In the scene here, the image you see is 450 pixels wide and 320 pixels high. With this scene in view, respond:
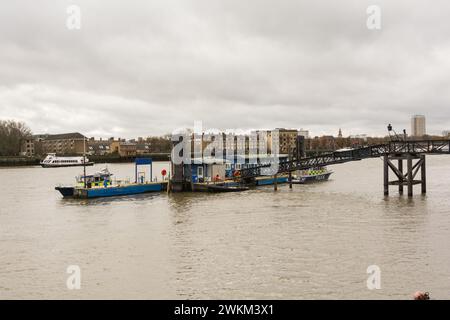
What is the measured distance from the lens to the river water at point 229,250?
18.7 metres

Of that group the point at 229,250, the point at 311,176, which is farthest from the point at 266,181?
the point at 229,250

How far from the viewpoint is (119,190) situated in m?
55.6

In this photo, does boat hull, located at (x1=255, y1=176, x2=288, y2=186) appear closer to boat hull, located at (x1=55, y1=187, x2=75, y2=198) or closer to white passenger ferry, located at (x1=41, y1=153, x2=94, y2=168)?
boat hull, located at (x1=55, y1=187, x2=75, y2=198)

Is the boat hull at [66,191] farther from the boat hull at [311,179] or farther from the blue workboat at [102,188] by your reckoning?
the boat hull at [311,179]

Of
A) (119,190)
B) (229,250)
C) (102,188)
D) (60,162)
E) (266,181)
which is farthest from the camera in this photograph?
(60,162)

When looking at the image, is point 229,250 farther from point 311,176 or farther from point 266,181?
point 311,176

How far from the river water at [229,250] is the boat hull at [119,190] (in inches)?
310

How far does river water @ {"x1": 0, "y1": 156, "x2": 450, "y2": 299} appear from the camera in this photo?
18672 mm

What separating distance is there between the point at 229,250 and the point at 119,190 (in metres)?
32.8

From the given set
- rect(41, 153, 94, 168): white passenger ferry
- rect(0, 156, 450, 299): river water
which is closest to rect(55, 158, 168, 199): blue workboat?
rect(0, 156, 450, 299): river water

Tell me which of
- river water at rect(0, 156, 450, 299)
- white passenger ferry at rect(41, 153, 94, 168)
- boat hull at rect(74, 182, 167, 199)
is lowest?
river water at rect(0, 156, 450, 299)

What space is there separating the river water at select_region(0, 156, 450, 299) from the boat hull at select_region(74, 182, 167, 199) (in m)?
7.88

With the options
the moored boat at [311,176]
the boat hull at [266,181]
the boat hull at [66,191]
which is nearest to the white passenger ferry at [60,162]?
the boat hull at [266,181]
